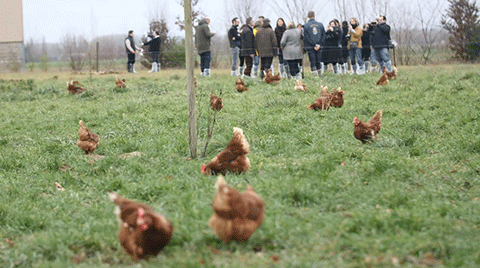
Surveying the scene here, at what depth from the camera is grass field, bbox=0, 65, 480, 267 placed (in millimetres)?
3240

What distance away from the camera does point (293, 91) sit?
11875 millimetres

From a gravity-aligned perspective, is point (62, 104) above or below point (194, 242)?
above

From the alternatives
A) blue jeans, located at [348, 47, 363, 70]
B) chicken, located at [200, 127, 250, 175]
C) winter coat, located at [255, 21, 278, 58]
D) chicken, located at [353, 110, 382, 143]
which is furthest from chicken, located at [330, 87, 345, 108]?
blue jeans, located at [348, 47, 363, 70]

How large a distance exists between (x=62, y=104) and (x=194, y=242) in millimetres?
9600

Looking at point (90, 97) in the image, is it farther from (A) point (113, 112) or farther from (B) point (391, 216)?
(B) point (391, 216)

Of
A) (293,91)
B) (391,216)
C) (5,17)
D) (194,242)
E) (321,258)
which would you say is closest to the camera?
(321,258)

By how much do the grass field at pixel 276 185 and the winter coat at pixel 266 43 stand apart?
20.9ft

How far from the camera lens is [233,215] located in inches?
129

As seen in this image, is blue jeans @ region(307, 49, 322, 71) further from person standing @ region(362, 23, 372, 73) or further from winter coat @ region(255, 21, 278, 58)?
person standing @ region(362, 23, 372, 73)

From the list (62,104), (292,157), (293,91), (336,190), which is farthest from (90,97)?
(336,190)

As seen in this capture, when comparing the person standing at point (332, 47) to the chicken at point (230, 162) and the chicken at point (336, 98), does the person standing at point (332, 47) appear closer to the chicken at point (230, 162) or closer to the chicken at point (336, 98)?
the chicken at point (336, 98)

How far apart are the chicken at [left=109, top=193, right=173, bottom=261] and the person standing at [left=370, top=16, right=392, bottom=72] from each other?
14288 millimetres

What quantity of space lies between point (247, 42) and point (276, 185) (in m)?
13.4

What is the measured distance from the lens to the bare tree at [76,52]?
2853 centimetres
